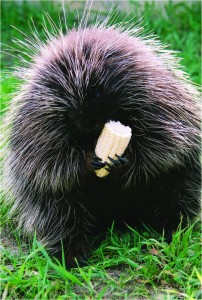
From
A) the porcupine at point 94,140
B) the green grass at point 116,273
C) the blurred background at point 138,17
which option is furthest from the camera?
the blurred background at point 138,17

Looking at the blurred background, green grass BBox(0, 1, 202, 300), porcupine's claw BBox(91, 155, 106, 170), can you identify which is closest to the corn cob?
porcupine's claw BBox(91, 155, 106, 170)

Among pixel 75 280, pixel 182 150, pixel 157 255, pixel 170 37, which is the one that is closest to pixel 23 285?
pixel 75 280

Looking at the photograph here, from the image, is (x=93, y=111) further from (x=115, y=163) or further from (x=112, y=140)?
(x=115, y=163)

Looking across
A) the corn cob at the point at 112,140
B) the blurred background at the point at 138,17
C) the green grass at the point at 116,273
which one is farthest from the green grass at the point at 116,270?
the blurred background at the point at 138,17

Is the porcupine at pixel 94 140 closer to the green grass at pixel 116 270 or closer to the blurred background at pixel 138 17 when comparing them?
the green grass at pixel 116 270

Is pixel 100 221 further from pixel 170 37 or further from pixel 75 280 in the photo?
pixel 170 37

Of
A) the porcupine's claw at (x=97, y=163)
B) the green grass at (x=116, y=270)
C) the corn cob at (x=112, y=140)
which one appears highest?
the corn cob at (x=112, y=140)

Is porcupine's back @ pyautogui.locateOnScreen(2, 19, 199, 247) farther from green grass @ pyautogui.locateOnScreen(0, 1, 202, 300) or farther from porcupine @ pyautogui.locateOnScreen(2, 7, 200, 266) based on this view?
green grass @ pyautogui.locateOnScreen(0, 1, 202, 300)

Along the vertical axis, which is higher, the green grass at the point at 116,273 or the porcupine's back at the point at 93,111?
the porcupine's back at the point at 93,111
